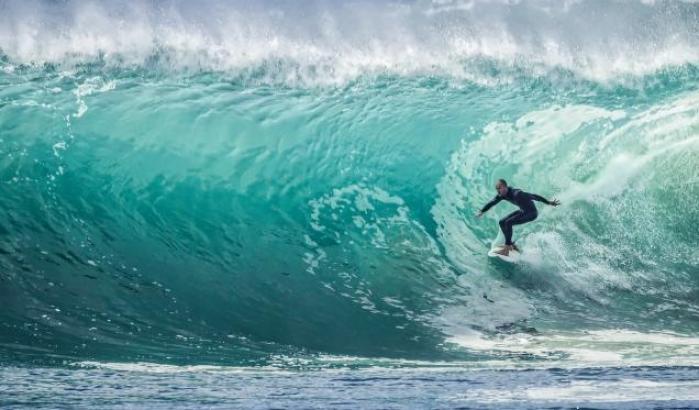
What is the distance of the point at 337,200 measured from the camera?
8.80 m

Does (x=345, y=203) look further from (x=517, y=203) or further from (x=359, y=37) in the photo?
(x=359, y=37)

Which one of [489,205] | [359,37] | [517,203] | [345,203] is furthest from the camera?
[359,37]

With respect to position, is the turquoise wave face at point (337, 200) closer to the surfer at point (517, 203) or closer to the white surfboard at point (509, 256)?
the white surfboard at point (509, 256)

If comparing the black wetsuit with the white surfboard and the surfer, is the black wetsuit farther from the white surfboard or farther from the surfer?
the white surfboard

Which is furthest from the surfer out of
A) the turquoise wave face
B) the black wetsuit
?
the turquoise wave face

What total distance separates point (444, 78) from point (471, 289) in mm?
4390

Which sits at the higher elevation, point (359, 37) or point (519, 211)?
point (359, 37)

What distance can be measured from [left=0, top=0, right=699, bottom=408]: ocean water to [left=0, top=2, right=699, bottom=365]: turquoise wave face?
0.11 feet

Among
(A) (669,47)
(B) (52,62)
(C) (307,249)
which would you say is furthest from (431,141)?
(B) (52,62)

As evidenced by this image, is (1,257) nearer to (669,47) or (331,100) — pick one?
(331,100)

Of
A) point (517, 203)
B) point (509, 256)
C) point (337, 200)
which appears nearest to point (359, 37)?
point (337, 200)

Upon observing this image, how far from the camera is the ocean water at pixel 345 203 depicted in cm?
514

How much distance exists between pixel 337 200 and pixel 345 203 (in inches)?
4.4

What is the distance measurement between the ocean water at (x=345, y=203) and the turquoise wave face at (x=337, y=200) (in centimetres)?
3
